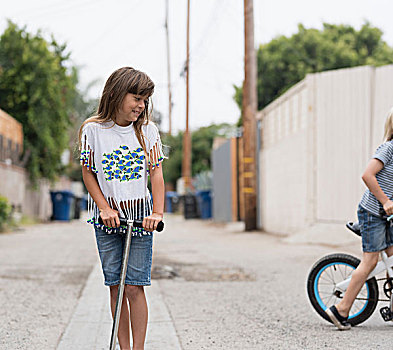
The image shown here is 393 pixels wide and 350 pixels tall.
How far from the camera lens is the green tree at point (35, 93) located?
22.7m

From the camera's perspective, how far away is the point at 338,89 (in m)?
11.5

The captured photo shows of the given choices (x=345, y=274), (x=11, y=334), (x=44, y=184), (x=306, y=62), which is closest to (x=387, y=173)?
(x=345, y=274)

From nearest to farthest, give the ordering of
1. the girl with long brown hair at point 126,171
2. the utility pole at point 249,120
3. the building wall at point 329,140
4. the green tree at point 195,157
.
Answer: the girl with long brown hair at point 126,171
the building wall at point 329,140
the utility pole at point 249,120
the green tree at point 195,157

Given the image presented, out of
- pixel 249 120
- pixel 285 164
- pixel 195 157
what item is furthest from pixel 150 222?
pixel 195 157

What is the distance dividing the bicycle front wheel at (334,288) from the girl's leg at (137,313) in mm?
1764

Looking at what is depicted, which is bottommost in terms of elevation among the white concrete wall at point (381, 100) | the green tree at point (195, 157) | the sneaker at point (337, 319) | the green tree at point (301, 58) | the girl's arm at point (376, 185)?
the sneaker at point (337, 319)

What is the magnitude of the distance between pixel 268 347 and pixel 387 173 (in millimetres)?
1414

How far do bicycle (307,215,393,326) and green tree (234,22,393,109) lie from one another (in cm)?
2568

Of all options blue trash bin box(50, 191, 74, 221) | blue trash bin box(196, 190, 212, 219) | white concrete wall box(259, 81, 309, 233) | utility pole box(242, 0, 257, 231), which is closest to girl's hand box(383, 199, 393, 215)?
white concrete wall box(259, 81, 309, 233)

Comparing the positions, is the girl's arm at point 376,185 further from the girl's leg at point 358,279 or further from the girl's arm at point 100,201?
the girl's arm at point 100,201

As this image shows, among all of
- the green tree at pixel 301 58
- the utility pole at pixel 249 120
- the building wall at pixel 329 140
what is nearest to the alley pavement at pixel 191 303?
the building wall at pixel 329 140

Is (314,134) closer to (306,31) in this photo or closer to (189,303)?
(189,303)

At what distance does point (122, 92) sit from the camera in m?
3.40

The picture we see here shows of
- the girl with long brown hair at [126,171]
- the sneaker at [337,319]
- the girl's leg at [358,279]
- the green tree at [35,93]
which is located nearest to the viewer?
the girl with long brown hair at [126,171]
